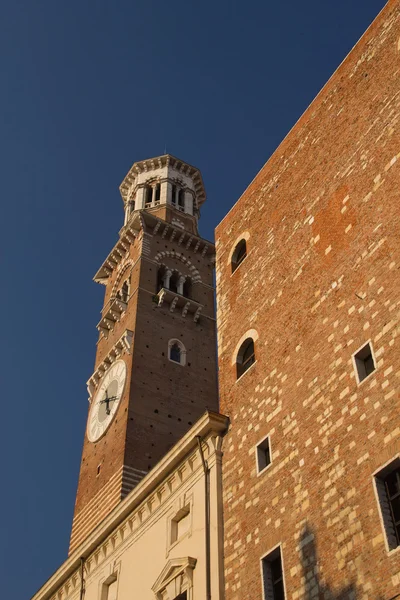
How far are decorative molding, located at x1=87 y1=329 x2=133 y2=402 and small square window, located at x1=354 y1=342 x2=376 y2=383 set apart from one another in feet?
61.2

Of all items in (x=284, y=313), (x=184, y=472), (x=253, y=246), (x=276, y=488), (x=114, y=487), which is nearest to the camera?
(x=276, y=488)

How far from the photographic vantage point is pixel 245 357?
1652 centimetres

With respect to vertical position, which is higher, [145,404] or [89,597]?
[145,404]

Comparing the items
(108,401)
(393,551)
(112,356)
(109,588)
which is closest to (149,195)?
(112,356)

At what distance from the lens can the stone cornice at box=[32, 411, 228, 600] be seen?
1591 centimetres

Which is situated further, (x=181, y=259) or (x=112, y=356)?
(x=181, y=259)

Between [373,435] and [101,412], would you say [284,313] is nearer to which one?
[373,435]

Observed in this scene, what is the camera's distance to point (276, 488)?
43.6 ft

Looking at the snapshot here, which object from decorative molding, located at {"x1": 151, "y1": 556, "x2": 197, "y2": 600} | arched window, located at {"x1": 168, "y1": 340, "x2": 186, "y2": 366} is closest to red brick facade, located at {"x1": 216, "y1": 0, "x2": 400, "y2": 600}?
decorative molding, located at {"x1": 151, "y1": 556, "x2": 197, "y2": 600}

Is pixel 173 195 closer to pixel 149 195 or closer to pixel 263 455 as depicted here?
pixel 149 195

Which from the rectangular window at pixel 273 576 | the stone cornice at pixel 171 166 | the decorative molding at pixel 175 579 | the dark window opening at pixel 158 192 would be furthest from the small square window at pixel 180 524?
the stone cornice at pixel 171 166

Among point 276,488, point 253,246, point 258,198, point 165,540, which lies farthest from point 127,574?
point 258,198

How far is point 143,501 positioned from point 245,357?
3.93 meters

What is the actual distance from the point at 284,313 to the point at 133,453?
44.2 ft
